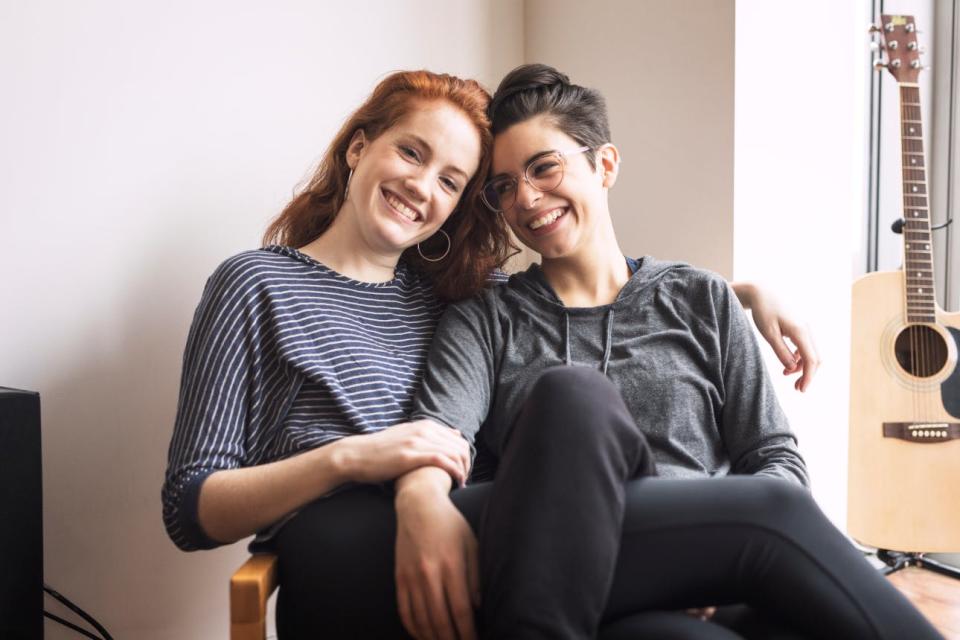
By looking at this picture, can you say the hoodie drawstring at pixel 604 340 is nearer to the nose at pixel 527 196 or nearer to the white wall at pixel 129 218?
the nose at pixel 527 196

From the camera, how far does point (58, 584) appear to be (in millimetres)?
1556

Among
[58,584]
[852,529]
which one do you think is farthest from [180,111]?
[852,529]

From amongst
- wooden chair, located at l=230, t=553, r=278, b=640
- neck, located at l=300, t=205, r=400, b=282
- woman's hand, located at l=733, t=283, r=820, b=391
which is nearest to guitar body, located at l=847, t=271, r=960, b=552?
woman's hand, located at l=733, t=283, r=820, b=391

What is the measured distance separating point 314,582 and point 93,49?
1085 millimetres

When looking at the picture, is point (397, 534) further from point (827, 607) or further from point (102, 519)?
point (102, 519)

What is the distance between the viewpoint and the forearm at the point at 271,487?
3.67 ft

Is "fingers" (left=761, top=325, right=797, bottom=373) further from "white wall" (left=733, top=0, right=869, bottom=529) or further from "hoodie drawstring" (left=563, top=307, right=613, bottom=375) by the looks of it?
"white wall" (left=733, top=0, right=869, bottom=529)

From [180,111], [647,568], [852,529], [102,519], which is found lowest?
[852,529]

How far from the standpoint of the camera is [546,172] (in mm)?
1460

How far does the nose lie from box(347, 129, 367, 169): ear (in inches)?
11.7

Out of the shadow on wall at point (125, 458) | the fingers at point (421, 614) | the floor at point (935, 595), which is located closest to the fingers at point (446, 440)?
the fingers at point (421, 614)

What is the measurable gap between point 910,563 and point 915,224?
2.89 feet

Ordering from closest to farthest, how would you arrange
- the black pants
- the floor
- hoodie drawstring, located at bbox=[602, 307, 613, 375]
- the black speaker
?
1. the black pants
2. the black speaker
3. hoodie drawstring, located at bbox=[602, 307, 613, 375]
4. the floor

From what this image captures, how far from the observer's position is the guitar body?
192 centimetres
